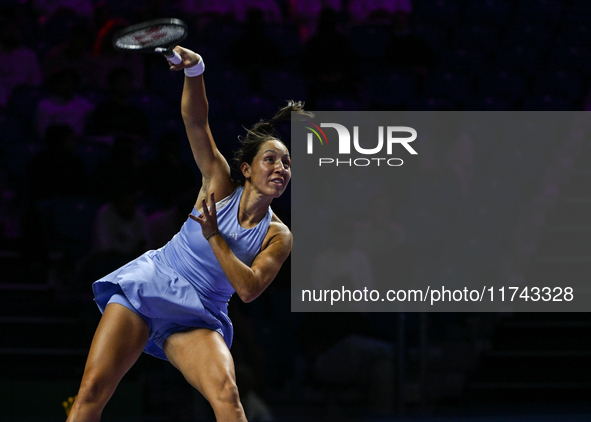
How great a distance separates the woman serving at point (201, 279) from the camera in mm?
2803

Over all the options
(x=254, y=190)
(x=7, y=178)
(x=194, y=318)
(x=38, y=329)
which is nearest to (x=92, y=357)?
(x=194, y=318)

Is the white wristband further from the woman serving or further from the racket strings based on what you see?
the racket strings

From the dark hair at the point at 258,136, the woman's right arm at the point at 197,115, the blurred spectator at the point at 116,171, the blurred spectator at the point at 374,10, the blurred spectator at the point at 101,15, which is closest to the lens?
the woman's right arm at the point at 197,115

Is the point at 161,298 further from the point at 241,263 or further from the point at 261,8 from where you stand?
the point at 261,8

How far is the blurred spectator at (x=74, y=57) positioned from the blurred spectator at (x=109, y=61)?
0.08 metres

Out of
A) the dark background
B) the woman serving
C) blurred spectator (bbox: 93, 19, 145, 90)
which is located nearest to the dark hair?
the woman serving

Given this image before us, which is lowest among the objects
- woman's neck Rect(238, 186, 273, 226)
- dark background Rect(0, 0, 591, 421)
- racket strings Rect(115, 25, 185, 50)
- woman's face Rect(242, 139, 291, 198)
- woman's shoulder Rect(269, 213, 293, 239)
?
dark background Rect(0, 0, 591, 421)

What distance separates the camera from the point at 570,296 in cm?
655

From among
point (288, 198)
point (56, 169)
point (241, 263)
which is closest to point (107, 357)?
point (241, 263)

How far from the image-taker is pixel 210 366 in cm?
283

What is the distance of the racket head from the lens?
9.03 ft

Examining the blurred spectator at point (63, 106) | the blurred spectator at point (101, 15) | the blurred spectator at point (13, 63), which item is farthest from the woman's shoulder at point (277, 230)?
the blurred spectator at point (101, 15)

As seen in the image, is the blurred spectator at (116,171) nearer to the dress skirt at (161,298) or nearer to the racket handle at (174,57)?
the dress skirt at (161,298)

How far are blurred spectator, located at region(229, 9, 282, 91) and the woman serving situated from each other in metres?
4.79
